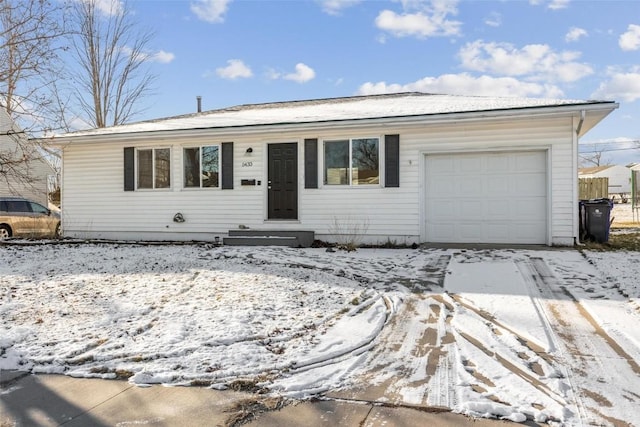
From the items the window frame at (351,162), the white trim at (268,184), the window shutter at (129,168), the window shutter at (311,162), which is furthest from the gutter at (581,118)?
the window shutter at (129,168)

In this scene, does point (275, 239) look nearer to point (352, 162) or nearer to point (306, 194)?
point (306, 194)

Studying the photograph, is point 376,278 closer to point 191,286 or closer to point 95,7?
point 191,286

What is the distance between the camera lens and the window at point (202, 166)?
34.5ft

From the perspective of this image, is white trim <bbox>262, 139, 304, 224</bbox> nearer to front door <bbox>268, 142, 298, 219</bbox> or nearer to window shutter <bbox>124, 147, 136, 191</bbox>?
front door <bbox>268, 142, 298, 219</bbox>

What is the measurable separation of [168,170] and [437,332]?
891 centimetres

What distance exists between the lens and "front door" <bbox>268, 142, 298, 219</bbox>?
9969 mm

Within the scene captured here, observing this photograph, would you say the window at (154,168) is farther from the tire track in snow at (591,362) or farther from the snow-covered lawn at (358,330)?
the tire track in snow at (591,362)

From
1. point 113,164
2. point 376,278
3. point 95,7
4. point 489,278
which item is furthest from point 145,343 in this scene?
point 95,7

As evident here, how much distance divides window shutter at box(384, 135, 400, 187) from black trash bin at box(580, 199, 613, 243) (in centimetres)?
395

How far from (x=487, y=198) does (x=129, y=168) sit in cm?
886

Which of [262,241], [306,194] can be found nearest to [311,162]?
[306,194]

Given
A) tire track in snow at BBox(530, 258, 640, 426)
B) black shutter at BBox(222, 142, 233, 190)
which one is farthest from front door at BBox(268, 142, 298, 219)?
tire track in snow at BBox(530, 258, 640, 426)

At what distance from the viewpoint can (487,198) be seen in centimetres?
905

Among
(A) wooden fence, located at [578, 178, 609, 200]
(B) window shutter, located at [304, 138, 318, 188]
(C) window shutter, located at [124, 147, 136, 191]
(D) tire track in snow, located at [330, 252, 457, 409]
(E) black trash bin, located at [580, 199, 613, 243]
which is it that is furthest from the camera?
(A) wooden fence, located at [578, 178, 609, 200]
